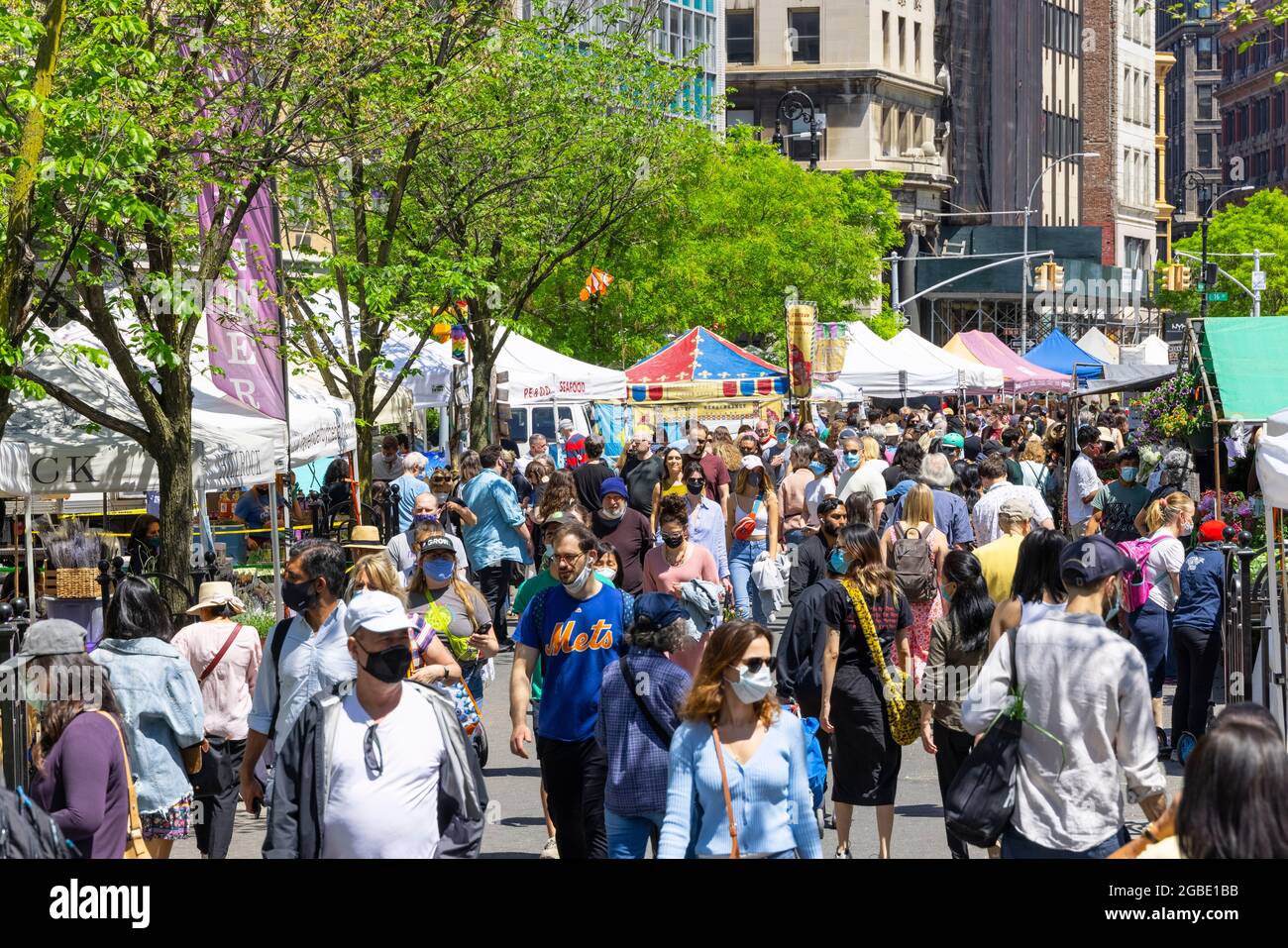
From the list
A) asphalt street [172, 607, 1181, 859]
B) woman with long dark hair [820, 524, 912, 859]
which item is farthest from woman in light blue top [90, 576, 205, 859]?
woman with long dark hair [820, 524, 912, 859]

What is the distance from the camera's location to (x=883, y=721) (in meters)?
8.83

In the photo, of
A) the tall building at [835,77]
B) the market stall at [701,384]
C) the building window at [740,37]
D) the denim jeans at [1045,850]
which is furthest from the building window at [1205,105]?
the denim jeans at [1045,850]

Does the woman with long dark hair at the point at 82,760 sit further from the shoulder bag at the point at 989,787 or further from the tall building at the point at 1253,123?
the tall building at the point at 1253,123

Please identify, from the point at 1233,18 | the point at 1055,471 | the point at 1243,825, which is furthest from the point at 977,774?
the point at 1055,471

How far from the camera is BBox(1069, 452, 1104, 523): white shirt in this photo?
17500 millimetres

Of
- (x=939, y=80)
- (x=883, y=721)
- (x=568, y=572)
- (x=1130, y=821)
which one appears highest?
(x=939, y=80)

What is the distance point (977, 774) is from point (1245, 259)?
96.6m

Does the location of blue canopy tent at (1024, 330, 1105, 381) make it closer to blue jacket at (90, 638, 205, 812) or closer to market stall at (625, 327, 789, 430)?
market stall at (625, 327, 789, 430)

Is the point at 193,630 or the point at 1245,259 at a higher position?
the point at 1245,259

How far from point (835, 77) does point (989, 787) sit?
8385 cm

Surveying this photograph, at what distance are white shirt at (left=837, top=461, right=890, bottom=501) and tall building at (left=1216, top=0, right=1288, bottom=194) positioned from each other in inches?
5511

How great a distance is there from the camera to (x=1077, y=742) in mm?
6109

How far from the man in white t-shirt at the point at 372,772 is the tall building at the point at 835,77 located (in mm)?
81871
